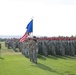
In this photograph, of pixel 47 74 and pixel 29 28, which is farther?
pixel 29 28

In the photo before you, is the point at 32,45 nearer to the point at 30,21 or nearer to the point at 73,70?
Answer: the point at 30,21

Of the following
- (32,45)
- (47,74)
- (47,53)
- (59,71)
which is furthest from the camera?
(47,53)

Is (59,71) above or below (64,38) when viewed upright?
below

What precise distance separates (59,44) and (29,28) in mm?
8190

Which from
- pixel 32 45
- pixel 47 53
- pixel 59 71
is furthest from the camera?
pixel 47 53

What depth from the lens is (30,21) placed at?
80.6ft

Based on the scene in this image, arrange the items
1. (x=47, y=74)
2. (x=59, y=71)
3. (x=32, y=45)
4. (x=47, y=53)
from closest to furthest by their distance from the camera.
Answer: (x=47, y=74) → (x=59, y=71) → (x=32, y=45) → (x=47, y=53)

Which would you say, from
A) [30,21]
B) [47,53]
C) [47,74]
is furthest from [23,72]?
[47,53]

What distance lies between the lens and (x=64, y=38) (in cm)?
3284

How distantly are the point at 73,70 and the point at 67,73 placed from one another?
1395 millimetres

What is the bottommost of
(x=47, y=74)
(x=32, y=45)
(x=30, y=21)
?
(x=47, y=74)

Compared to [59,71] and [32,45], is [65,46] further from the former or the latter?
[59,71]

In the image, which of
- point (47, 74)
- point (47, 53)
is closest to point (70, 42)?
point (47, 53)

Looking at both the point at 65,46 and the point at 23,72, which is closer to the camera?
the point at 23,72
